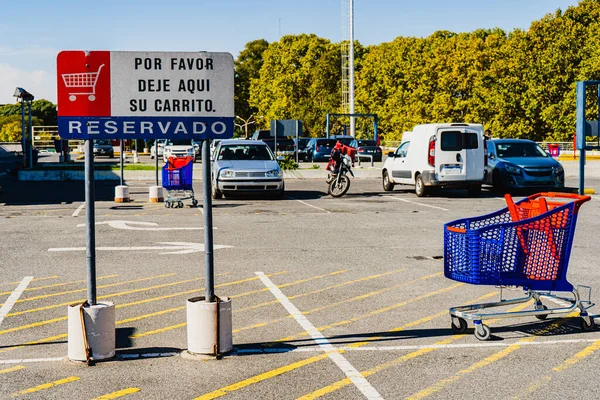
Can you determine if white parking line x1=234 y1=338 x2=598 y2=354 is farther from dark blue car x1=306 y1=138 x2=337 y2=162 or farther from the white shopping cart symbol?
dark blue car x1=306 y1=138 x2=337 y2=162

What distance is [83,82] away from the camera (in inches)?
246

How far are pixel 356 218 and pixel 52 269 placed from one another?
25.5 ft

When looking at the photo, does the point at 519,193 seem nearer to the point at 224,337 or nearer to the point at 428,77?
the point at 224,337

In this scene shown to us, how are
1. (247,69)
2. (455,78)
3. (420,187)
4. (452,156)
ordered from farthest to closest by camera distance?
(247,69), (455,78), (420,187), (452,156)

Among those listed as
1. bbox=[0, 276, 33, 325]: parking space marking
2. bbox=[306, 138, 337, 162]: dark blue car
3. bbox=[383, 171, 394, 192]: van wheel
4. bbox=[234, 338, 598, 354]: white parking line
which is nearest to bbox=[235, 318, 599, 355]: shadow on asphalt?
bbox=[234, 338, 598, 354]: white parking line

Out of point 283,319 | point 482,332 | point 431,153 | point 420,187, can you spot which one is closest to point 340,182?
point 420,187

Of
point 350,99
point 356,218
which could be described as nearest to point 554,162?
point 356,218

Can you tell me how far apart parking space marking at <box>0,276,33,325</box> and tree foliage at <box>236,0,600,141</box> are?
47.5m

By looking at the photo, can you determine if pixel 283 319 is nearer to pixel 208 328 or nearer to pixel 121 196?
pixel 208 328

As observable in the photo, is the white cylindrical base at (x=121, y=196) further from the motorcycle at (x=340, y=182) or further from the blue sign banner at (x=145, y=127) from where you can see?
the blue sign banner at (x=145, y=127)

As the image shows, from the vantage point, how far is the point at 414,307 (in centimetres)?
792

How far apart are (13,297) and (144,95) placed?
3.20 m

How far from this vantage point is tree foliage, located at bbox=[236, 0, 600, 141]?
53.7m

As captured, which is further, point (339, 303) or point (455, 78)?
point (455, 78)
